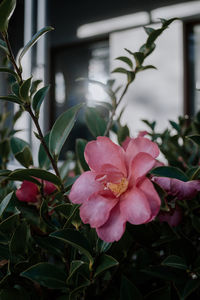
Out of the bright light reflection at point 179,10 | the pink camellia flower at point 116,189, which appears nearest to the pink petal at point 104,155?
the pink camellia flower at point 116,189

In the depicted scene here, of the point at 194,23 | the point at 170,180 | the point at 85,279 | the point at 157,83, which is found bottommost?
the point at 85,279

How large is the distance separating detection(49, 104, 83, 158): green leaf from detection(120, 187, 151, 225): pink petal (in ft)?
0.36

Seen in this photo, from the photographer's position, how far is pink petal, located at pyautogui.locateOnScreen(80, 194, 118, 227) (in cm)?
30

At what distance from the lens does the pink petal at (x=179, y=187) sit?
342 mm

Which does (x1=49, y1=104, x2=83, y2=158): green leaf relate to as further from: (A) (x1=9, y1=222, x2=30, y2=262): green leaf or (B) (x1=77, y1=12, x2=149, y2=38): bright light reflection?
(B) (x1=77, y1=12, x2=149, y2=38): bright light reflection

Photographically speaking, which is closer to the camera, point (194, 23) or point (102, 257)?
point (102, 257)

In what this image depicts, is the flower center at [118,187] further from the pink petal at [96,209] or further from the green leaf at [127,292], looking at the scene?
the green leaf at [127,292]

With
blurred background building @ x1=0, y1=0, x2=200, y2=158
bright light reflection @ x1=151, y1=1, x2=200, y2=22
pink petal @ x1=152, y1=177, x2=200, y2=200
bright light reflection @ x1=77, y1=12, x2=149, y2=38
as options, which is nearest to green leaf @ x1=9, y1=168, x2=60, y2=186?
A: pink petal @ x1=152, y1=177, x2=200, y2=200

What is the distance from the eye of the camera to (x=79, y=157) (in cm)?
46

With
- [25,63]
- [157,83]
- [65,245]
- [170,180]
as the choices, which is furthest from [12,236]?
[157,83]

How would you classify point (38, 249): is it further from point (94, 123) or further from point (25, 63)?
point (25, 63)

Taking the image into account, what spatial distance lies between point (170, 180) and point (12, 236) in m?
0.17

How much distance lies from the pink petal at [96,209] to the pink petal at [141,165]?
3 centimetres

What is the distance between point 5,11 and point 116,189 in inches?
7.5
